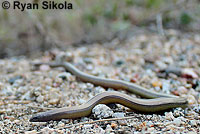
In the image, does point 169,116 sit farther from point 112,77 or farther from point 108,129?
point 112,77

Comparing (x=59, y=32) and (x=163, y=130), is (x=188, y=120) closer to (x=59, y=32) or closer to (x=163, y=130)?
(x=163, y=130)

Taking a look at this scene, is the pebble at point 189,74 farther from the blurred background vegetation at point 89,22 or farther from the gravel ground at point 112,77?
the blurred background vegetation at point 89,22

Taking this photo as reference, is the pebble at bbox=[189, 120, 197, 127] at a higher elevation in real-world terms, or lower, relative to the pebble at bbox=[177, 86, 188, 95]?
lower

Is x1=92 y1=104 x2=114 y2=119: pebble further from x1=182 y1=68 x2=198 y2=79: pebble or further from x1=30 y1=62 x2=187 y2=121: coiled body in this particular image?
x1=182 y1=68 x2=198 y2=79: pebble

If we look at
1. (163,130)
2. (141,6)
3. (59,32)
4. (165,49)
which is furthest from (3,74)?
(141,6)

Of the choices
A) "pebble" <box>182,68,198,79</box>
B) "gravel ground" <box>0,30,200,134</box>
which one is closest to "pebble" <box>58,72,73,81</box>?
"gravel ground" <box>0,30,200,134</box>

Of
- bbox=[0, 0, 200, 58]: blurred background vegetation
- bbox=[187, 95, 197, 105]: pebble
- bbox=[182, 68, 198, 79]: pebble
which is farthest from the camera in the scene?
bbox=[0, 0, 200, 58]: blurred background vegetation
